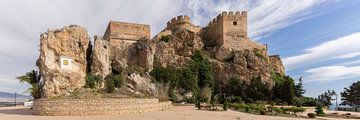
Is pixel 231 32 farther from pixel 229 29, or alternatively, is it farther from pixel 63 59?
pixel 63 59

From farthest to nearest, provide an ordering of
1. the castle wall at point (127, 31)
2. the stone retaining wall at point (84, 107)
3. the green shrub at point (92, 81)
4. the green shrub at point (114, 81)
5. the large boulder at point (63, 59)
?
the castle wall at point (127, 31), the green shrub at point (114, 81), the green shrub at point (92, 81), the large boulder at point (63, 59), the stone retaining wall at point (84, 107)

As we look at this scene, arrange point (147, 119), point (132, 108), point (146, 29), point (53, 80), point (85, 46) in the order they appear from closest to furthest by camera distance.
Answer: point (147, 119) → point (132, 108) → point (53, 80) → point (85, 46) → point (146, 29)

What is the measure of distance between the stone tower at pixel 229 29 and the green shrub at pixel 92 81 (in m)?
25.6

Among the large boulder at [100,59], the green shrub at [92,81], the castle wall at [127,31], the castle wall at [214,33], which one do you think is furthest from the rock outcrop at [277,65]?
the green shrub at [92,81]

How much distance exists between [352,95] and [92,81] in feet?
136

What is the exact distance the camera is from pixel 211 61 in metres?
43.7

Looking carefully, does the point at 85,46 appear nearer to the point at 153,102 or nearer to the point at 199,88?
the point at 153,102

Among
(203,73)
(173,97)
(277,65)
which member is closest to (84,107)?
(173,97)

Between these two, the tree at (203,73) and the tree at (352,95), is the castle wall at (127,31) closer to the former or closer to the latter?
the tree at (203,73)

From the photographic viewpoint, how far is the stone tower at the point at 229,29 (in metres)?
47.4

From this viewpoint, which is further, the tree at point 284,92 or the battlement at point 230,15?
the battlement at point 230,15

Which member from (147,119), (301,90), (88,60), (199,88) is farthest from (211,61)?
(147,119)

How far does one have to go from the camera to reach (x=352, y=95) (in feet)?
145

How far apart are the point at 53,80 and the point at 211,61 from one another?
26.0m
